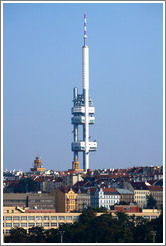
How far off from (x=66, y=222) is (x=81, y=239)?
2081 centimetres

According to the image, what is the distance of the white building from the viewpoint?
552 feet

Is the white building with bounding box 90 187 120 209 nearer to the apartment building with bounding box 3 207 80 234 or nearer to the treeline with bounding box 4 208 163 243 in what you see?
the apartment building with bounding box 3 207 80 234

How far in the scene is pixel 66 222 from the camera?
128 metres

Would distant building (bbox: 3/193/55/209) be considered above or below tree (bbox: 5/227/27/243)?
→ above

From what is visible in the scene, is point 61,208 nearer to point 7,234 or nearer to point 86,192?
point 86,192

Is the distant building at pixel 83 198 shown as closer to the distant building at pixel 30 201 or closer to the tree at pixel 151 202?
the distant building at pixel 30 201

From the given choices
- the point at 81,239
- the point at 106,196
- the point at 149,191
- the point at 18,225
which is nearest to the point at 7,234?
the point at 18,225

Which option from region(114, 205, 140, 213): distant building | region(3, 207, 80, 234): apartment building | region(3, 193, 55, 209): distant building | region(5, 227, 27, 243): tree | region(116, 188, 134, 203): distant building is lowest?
region(5, 227, 27, 243): tree

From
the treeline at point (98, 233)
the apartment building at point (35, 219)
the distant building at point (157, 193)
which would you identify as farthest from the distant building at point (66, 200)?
the treeline at point (98, 233)

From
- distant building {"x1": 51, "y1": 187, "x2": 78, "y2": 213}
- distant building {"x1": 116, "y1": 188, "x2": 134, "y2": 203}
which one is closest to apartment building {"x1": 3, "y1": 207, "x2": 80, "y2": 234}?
distant building {"x1": 51, "y1": 187, "x2": 78, "y2": 213}

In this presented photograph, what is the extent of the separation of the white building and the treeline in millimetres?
49042

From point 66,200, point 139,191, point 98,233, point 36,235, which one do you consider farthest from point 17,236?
point 139,191

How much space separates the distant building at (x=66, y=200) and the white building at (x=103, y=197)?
2.95m

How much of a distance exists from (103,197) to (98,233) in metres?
61.4
